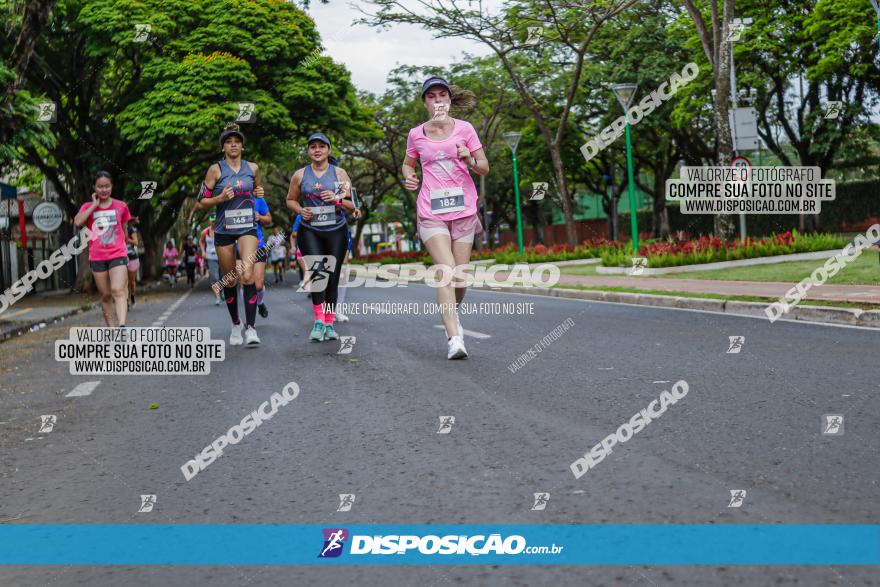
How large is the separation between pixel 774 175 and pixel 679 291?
58.9 feet

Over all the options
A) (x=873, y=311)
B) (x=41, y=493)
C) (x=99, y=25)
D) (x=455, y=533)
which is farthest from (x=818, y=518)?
(x=99, y=25)

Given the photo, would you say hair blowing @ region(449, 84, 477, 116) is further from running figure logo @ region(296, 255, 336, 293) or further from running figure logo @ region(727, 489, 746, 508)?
running figure logo @ region(727, 489, 746, 508)

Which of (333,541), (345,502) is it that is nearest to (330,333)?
(345,502)

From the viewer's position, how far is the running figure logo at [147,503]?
3751 mm

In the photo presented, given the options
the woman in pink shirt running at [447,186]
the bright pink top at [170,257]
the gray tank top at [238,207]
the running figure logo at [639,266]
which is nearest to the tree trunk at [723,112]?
the running figure logo at [639,266]

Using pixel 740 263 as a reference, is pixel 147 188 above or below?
above

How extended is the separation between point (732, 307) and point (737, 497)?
8.46 m

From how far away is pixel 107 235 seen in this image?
405 inches

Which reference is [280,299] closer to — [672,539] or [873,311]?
[873,311]

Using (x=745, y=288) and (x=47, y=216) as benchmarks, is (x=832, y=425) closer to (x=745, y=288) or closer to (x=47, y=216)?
(x=745, y=288)

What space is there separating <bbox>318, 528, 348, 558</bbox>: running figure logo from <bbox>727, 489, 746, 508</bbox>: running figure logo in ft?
4.64

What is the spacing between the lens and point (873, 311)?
30.6 feet

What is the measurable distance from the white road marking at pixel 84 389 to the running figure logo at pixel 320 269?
7.83ft

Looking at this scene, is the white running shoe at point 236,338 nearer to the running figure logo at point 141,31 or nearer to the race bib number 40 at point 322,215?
the race bib number 40 at point 322,215
